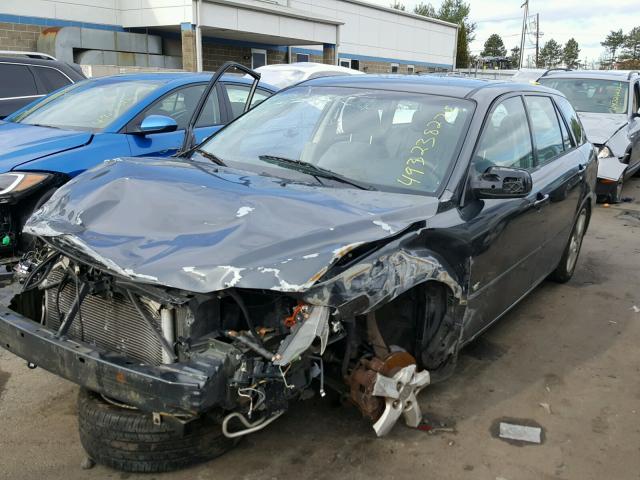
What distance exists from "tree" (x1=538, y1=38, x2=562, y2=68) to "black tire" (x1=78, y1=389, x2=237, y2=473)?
102 meters

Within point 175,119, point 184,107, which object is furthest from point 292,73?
point 175,119

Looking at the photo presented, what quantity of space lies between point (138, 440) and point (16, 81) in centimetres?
654

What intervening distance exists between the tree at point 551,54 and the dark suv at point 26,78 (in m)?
97.2

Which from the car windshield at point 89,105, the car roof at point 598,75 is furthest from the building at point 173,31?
the car windshield at point 89,105

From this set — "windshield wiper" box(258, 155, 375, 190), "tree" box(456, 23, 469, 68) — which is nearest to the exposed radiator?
"windshield wiper" box(258, 155, 375, 190)

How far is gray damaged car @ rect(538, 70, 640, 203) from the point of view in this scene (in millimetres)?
9008

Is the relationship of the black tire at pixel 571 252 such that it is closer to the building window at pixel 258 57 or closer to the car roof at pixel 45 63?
the car roof at pixel 45 63

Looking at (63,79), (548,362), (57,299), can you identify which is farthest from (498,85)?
(63,79)

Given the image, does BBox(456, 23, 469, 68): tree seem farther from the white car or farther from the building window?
the white car

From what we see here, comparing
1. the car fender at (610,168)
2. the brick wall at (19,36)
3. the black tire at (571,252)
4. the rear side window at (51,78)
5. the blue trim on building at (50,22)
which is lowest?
the black tire at (571,252)

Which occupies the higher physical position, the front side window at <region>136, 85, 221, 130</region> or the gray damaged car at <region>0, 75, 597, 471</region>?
the front side window at <region>136, 85, 221, 130</region>

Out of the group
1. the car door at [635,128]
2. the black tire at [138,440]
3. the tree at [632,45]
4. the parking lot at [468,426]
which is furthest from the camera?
the tree at [632,45]

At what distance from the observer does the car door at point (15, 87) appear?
755 cm

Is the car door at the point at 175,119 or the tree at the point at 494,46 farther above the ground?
the tree at the point at 494,46
